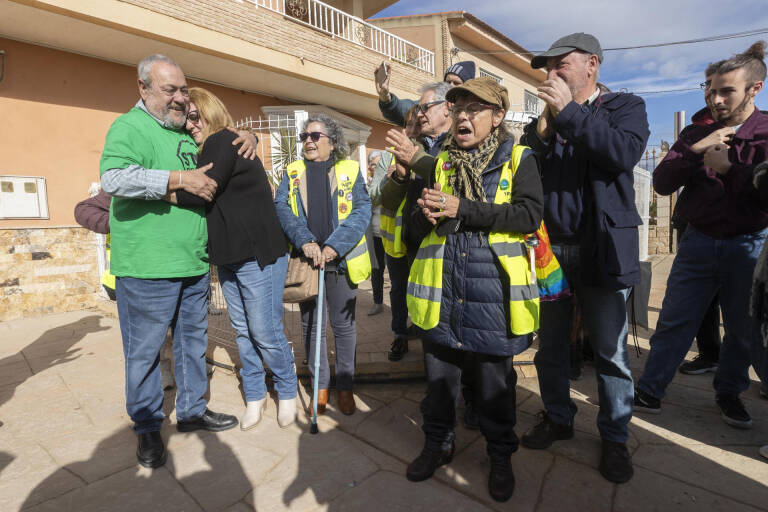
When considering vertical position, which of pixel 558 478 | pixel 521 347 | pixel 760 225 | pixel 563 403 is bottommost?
pixel 558 478

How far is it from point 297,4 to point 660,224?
10468 millimetres

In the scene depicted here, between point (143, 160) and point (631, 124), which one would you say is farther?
point (143, 160)

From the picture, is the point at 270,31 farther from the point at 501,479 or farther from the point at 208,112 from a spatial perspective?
the point at 501,479

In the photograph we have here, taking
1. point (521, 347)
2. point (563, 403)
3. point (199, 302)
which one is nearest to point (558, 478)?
point (563, 403)

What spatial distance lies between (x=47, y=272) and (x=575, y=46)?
724 centimetres

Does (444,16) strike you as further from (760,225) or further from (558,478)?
(558,478)

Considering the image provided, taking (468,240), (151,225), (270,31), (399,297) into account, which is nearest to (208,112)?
(151,225)

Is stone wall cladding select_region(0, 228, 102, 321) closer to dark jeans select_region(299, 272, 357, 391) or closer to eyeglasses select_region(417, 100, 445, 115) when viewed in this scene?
dark jeans select_region(299, 272, 357, 391)

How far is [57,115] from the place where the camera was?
251 inches

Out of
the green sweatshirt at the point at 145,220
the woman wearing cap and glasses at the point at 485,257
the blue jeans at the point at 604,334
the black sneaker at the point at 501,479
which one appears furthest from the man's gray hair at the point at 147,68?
the black sneaker at the point at 501,479

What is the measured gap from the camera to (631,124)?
201cm

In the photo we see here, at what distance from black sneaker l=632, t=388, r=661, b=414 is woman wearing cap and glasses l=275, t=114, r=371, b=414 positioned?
1.90 m

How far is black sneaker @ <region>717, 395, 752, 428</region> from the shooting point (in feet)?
8.39

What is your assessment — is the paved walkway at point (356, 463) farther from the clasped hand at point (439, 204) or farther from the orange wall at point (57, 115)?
the orange wall at point (57, 115)
